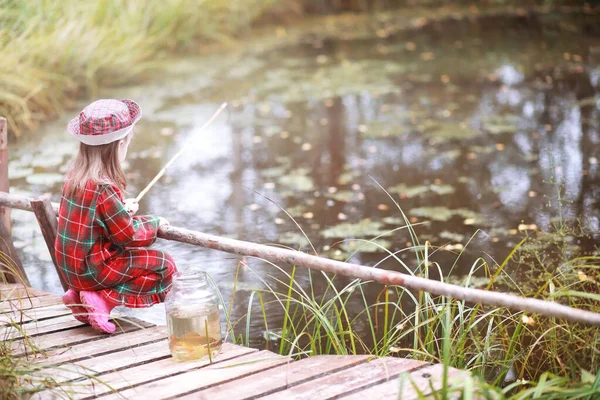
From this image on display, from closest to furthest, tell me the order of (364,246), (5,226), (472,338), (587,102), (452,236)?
(472,338) < (5,226) < (364,246) < (452,236) < (587,102)

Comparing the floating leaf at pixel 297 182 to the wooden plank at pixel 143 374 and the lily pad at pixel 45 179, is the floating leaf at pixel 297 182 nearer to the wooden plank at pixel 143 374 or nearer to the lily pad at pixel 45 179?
the lily pad at pixel 45 179

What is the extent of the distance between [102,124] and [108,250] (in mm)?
513

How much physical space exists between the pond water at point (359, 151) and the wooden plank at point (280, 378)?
87 cm

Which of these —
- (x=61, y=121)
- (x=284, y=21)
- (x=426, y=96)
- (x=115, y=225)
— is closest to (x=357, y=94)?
(x=426, y=96)

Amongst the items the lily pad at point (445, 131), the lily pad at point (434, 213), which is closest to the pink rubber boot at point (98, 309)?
the lily pad at point (434, 213)

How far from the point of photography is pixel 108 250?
11.0ft

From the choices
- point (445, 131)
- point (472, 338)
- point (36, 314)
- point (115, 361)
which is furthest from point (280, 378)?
point (445, 131)

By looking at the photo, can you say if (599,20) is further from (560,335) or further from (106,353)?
(106,353)

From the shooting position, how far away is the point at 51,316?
3.52 m

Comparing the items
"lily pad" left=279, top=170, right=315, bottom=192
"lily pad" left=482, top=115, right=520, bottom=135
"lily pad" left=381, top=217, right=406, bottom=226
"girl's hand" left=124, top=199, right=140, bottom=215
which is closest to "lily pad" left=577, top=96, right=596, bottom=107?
"lily pad" left=482, top=115, right=520, bottom=135

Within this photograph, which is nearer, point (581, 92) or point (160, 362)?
point (160, 362)

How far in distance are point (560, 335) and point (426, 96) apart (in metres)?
6.07

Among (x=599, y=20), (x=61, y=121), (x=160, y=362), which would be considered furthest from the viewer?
(x=599, y=20)

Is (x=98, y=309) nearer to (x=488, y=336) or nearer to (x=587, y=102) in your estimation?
(x=488, y=336)
